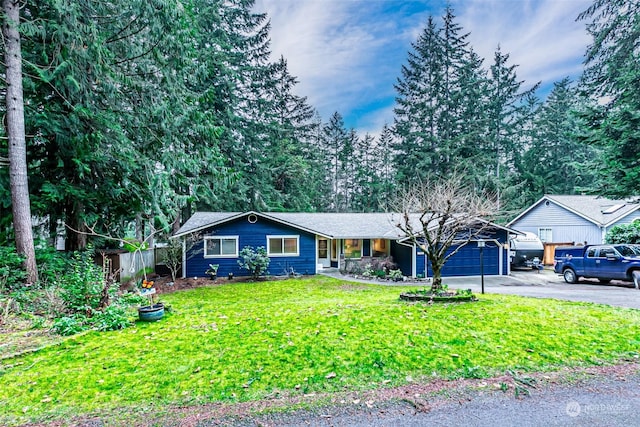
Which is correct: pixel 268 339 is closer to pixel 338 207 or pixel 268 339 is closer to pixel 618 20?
pixel 618 20

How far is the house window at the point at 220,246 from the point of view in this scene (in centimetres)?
1540

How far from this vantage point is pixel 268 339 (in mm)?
5062

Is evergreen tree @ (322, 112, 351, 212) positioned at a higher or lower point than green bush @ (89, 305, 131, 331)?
higher

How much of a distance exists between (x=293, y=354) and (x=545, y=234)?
24.0 meters

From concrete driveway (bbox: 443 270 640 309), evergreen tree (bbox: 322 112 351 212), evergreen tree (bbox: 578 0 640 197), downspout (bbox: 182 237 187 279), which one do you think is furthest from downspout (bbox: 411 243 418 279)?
evergreen tree (bbox: 322 112 351 212)

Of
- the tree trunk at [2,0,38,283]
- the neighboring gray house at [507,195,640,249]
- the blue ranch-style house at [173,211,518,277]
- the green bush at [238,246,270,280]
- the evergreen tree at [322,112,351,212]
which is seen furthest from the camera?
the evergreen tree at [322,112,351,212]

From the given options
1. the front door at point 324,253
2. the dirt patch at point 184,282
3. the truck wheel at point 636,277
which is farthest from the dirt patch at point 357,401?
the front door at point 324,253

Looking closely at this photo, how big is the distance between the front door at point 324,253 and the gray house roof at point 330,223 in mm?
1091

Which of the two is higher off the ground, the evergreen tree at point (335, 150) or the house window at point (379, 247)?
the evergreen tree at point (335, 150)

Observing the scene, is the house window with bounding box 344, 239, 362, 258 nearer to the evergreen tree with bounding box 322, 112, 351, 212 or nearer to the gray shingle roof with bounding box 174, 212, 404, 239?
the gray shingle roof with bounding box 174, 212, 404, 239

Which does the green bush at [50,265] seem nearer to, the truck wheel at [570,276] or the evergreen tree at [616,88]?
the evergreen tree at [616,88]

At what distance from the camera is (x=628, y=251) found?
40.5 feet

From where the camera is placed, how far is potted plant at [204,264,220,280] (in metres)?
15.0

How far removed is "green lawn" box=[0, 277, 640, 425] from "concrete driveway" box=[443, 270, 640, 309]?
3159 mm
